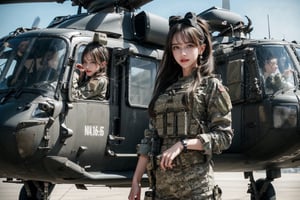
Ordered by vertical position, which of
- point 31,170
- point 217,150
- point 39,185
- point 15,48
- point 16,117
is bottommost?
point 39,185

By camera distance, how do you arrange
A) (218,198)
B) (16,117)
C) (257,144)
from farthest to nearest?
(257,144)
(16,117)
(218,198)

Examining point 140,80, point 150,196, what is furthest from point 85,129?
point 150,196

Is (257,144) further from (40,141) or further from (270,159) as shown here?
(40,141)

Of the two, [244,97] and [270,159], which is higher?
[244,97]

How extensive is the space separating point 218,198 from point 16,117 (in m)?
2.72

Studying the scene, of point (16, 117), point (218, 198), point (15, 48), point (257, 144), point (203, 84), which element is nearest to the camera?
point (218, 198)

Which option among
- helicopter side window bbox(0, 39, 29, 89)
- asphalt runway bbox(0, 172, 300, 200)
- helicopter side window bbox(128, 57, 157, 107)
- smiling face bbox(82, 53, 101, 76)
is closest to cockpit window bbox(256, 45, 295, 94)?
helicopter side window bbox(128, 57, 157, 107)

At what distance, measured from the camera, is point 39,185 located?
5.69 metres

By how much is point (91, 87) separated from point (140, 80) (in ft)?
2.85

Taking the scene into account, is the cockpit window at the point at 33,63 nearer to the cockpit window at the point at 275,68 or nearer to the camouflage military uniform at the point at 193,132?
the camouflage military uniform at the point at 193,132

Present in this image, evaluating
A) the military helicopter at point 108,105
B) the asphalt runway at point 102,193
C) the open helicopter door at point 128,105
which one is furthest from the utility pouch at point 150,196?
the asphalt runway at point 102,193

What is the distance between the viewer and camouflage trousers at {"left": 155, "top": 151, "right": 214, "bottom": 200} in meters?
2.12

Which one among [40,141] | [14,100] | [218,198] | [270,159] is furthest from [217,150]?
[270,159]

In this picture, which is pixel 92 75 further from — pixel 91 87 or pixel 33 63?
pixel 33 63
